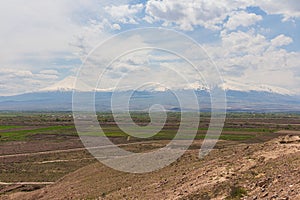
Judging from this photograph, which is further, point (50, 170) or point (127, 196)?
point (50, 170)

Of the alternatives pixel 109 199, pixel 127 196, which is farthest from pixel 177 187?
pixel 109 199

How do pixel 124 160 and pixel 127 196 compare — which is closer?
pixel 127 196

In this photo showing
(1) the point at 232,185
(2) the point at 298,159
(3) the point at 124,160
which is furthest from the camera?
(3) the point at 124,160

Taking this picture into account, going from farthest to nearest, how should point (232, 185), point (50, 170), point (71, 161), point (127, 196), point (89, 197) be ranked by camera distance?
point (71, 161), point (50, 170), point (89, 197), point (127, 196), point (232, 185)

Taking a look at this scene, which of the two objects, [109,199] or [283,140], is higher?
[283,140]

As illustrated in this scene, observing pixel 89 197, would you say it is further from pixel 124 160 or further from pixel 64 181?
pixel 124 160

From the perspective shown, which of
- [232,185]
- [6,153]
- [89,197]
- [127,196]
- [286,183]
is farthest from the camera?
[6,153]

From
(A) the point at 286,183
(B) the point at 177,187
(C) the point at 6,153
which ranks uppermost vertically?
(A) the point at 286,183

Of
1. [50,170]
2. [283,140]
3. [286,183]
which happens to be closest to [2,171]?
[50,170]

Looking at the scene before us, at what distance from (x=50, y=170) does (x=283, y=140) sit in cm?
3383

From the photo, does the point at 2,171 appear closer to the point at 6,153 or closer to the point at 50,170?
the point at 50,170

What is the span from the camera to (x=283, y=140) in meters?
25.7

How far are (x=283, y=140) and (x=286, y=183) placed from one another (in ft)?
36.2

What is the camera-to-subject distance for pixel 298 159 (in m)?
18.9
